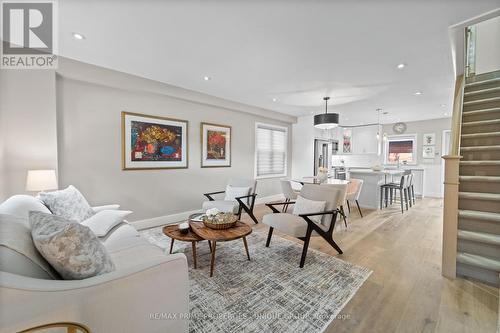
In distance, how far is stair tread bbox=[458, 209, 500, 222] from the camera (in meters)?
2.27

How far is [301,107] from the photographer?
5410 mm

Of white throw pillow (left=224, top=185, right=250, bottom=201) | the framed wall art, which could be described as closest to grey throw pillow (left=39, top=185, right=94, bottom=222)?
white throw pillow (left=224, top=185, right=250, bottom=201)

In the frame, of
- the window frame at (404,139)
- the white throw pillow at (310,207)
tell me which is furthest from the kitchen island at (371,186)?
the white throw pillow at (310,207)

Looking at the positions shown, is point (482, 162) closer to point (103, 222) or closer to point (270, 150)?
point (270, 150)

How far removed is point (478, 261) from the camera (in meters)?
2.21

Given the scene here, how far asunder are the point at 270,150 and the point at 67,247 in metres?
5.33

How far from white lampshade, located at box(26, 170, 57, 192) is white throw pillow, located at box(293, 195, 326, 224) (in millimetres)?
3033

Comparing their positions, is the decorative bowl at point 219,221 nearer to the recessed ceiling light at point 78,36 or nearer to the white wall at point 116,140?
the white wall at point 116,140

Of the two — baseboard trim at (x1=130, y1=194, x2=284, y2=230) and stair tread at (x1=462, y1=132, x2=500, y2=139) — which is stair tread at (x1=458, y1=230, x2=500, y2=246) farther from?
baseboard trim at (x1=130, y1=194, x2=284, y2=230)

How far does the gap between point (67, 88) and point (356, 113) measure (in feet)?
20.7

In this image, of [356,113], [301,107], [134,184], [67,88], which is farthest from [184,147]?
[356,113]

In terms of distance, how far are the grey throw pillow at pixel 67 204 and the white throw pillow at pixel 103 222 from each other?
0.36 feet

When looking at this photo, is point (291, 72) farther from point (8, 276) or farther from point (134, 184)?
point (8, 276)

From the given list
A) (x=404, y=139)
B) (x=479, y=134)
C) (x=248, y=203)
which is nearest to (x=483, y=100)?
(x=479, y=134)
